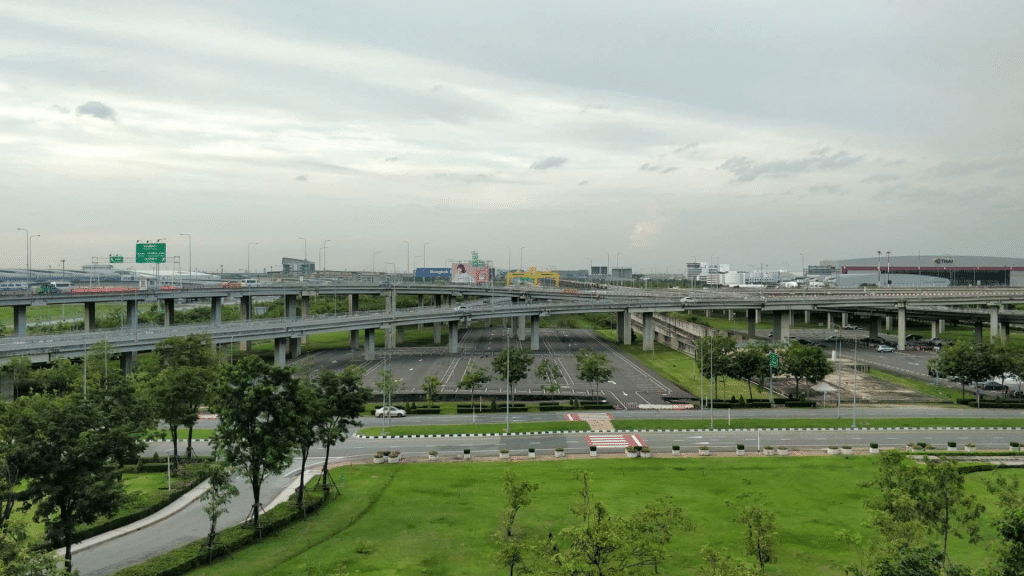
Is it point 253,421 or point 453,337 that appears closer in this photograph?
point 253,421

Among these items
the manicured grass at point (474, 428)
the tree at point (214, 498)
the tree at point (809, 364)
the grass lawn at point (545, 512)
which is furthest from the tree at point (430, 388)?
the tree at point (809, 364)

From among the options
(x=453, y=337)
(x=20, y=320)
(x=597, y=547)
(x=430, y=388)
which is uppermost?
(x=20, y=320)

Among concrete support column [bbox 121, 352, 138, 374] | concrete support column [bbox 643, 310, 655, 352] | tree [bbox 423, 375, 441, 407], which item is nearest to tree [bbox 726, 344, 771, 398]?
tree [bbox 423, 375, 441, 407]

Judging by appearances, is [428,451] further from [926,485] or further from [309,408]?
[926,485]

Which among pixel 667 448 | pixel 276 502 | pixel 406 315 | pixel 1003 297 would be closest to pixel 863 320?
pixel 1003 297

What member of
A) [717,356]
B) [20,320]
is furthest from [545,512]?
[20,320]

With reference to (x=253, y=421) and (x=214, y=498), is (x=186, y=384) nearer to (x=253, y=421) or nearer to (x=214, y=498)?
(x=253, y=421)

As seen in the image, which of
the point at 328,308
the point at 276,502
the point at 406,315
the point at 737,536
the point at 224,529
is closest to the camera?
the point at 737,536
